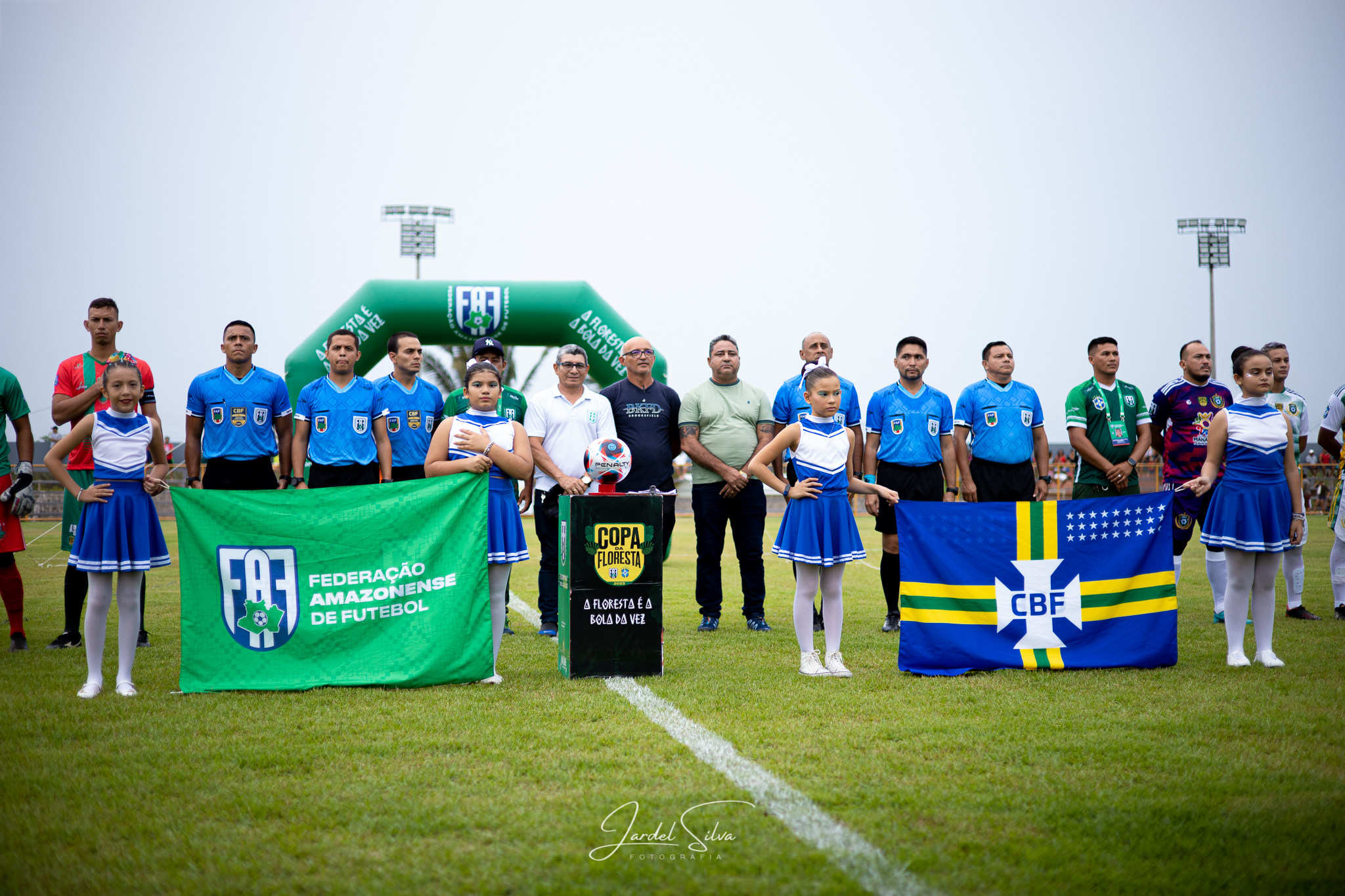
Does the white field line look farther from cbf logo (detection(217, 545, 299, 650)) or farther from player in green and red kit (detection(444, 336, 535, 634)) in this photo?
player in green and red kit (detection(444, 336, 535, 634))

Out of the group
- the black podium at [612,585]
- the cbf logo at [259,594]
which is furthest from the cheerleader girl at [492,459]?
the cbf logo at [259,594]

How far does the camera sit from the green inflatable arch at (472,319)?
13.4 m

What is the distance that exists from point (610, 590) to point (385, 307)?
30.2 ft

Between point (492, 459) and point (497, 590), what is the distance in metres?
0.80

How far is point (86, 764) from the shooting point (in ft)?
12.3

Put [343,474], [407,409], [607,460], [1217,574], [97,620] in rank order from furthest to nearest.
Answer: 1. [1217,574]
2. [407,409]
3. [343,474]
4. [607,460]
5. [97,620]

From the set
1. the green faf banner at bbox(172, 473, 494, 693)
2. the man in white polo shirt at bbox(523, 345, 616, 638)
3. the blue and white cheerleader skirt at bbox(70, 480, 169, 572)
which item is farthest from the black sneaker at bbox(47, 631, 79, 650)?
the man in white polo shirt at bbox(523, 345, 616, 638)

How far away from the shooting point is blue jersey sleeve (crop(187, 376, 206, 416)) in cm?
630

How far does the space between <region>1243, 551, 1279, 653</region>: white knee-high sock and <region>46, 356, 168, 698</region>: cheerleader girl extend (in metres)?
6.46

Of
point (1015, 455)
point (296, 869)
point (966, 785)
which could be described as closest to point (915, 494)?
point (1015, 455)

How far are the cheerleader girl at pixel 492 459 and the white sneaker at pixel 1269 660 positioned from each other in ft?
14.8

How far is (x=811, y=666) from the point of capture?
18.4ft

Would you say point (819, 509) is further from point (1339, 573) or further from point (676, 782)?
point (1339, 573)

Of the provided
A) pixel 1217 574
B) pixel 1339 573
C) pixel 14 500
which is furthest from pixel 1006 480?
pixel 14 500
